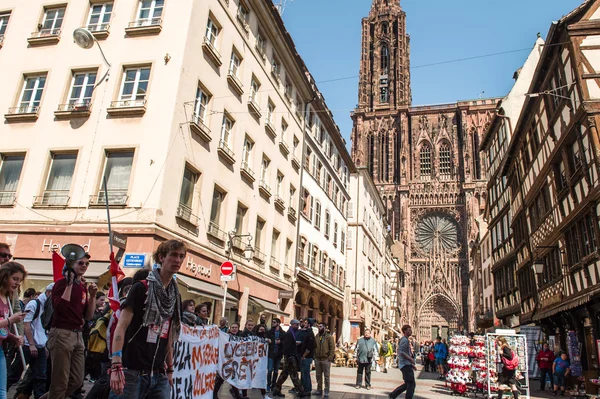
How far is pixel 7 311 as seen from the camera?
4336 mm

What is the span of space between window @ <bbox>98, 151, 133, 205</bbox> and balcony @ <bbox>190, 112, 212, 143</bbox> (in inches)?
83.3

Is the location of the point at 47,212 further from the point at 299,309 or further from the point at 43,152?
the point at 299,309

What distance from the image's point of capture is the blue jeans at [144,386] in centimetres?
340

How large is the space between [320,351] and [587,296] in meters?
8.88

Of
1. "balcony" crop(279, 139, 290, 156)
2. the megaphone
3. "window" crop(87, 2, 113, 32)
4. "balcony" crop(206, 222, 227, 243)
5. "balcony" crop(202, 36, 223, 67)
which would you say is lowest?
the megaphone

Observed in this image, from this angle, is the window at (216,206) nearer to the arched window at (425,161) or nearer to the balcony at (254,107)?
the balcony at (254,107)

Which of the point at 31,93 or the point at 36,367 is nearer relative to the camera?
the point at 36,367

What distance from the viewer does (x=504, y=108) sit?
2684cm

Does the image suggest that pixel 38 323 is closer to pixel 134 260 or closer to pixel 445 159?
pixel 134 260

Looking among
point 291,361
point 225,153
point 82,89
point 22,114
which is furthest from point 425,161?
point 291,361

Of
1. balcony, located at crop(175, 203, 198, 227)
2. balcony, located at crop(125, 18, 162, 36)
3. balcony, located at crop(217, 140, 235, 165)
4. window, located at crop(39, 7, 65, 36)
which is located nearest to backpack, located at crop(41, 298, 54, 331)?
balcony, located at crop(175, 203, 198, 227)

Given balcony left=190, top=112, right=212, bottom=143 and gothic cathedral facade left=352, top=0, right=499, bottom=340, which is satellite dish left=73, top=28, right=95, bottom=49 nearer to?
balcony left=190, top=112, right=212, bottom=143

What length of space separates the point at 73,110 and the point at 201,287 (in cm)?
697

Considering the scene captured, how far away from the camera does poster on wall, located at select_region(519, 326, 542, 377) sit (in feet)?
61.7
